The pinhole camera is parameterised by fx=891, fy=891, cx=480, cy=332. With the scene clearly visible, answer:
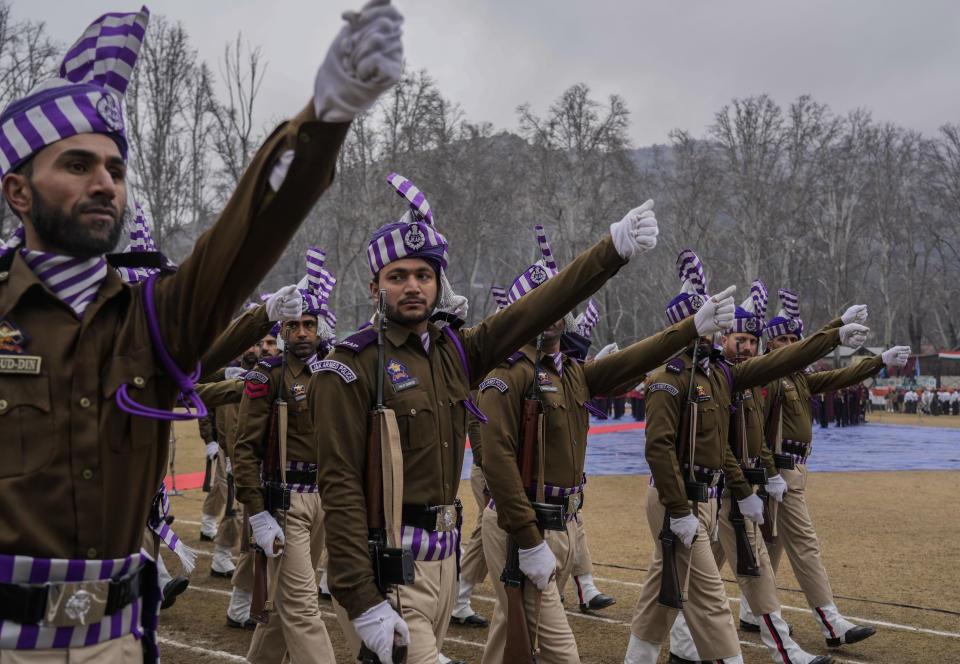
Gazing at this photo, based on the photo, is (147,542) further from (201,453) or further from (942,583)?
(201,453)

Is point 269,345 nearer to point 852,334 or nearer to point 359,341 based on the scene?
point 359,341

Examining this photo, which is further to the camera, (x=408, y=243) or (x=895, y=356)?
(x=895, y=356)

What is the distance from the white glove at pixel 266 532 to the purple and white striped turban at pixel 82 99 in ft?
12.8

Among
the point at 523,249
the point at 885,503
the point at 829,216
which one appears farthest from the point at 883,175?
the point at 885,503

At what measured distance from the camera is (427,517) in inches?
154

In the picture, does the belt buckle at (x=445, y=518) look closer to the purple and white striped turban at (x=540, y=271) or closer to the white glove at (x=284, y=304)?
the white glove at (x=284, y=304)

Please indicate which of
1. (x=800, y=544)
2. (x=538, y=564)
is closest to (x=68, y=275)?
(x=538, y=564)

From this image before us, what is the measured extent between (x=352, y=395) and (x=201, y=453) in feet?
63.3

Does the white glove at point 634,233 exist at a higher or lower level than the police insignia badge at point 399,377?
higher

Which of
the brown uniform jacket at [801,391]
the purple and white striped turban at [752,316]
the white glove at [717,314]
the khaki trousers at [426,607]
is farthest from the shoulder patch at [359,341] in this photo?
the brown uniform jacket at [801,391]

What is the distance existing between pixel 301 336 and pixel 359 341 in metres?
3.08

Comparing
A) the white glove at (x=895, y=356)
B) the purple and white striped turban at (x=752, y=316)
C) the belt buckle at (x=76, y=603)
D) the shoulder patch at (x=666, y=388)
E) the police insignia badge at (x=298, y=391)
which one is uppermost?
the purple and white striped turban at (x=752, y=316)

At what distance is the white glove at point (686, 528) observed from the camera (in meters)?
6.01

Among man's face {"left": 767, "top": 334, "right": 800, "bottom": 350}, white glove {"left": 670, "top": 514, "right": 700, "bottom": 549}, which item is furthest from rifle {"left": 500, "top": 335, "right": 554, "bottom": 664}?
man's face {"left": 767, "top": 334, "right": 800, "bottom": 350}
